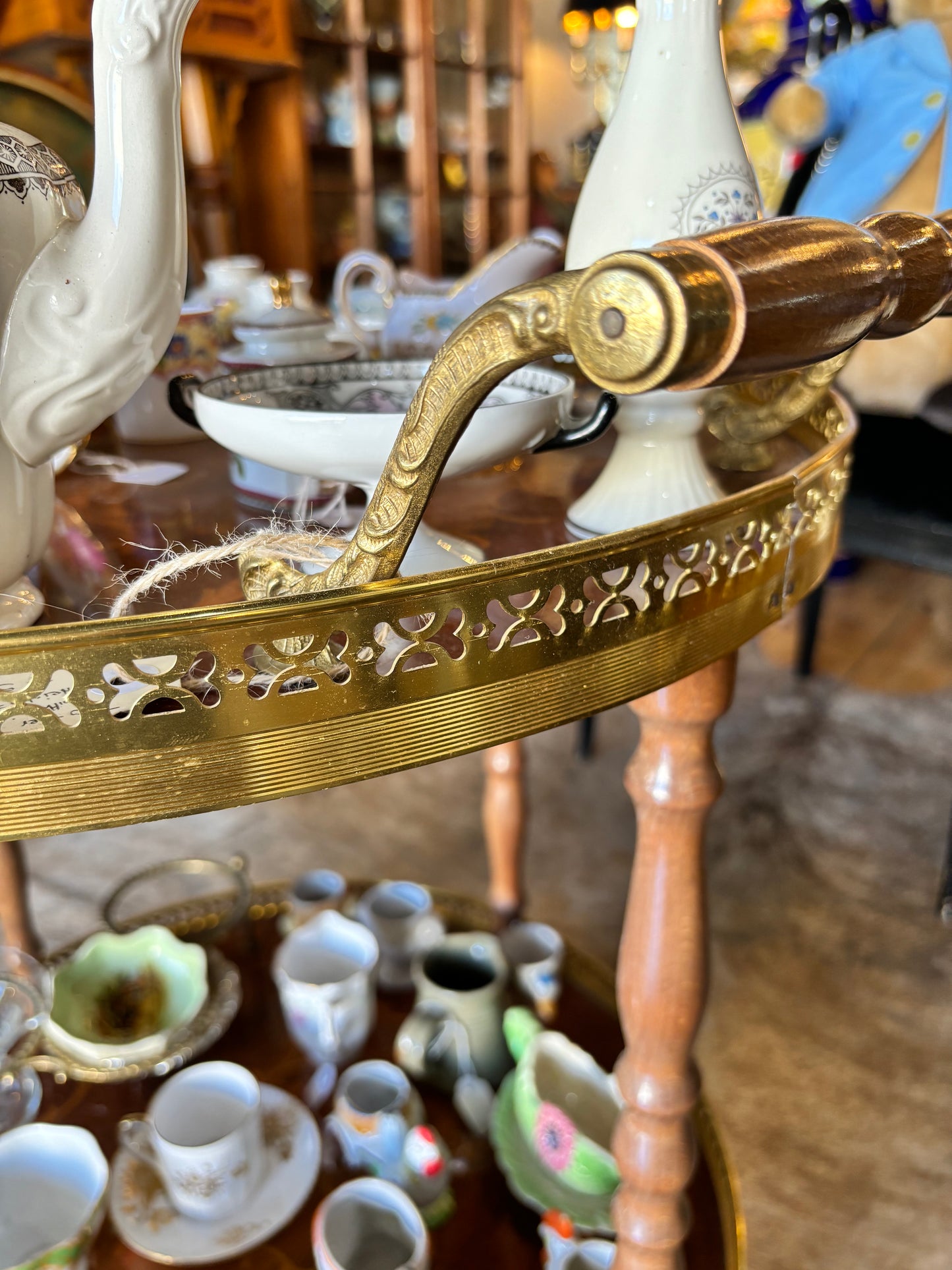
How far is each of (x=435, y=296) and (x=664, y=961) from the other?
0.62 meters

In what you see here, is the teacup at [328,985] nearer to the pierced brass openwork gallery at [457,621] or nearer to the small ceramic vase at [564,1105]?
the small ceramic vase at [564,1105]

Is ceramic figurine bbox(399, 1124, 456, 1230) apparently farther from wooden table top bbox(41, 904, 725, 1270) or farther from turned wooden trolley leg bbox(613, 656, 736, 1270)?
turned wooden trolley leg bbox(613, 656, 736, 1270)

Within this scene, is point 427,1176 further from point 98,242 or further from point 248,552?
point 98,242

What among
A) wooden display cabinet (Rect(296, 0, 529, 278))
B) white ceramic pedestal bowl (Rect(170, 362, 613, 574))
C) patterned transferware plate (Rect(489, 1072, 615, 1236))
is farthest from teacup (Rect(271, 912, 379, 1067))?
wooden display cabinet (Rect(296, 0, 529, 278))

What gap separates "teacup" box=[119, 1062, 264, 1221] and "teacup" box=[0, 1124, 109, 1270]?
0.12 feet

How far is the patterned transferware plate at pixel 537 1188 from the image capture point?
1.83 feet

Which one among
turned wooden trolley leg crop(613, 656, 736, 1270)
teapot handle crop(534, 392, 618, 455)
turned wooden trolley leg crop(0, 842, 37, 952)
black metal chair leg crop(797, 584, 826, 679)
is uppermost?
teapot handle crop(534, 392, 618, 455)

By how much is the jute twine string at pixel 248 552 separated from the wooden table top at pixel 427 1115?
1.50 feet

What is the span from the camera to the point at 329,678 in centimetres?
26

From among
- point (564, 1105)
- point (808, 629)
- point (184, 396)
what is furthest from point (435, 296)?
point (808, 629)

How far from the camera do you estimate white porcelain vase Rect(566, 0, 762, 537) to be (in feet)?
1.25

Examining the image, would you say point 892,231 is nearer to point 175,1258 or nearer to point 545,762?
point 175,1258

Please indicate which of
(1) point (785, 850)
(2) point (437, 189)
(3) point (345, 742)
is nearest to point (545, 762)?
(1) point (785, 850)

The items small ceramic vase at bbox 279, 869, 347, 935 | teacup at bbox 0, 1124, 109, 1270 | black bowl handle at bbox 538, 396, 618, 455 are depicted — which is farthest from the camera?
small ceramic vase at bbox 279, 869, 347, 935
